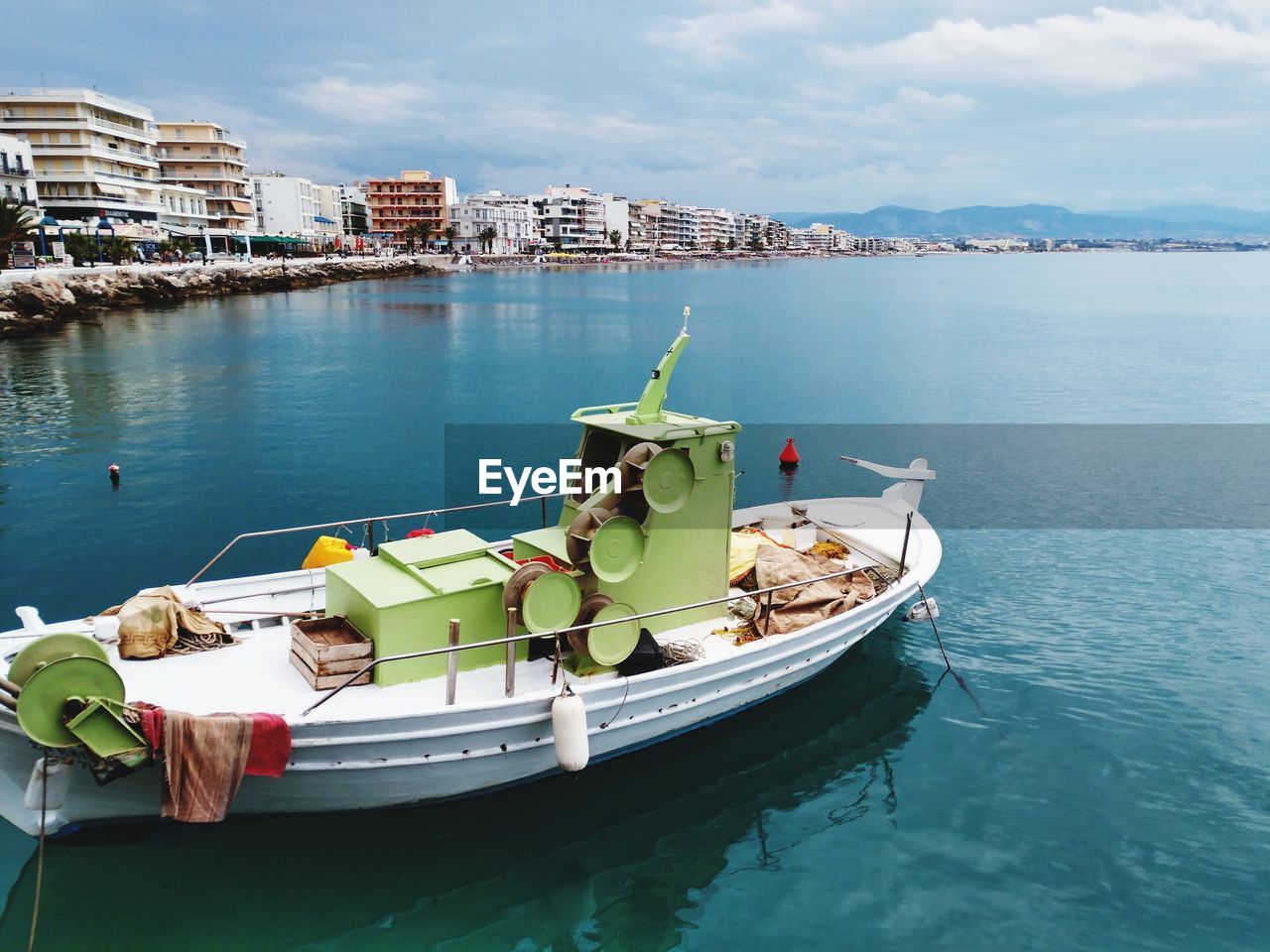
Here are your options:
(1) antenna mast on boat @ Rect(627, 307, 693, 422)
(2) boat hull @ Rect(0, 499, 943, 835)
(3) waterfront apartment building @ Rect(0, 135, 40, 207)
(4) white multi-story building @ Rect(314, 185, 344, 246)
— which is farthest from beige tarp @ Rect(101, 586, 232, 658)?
(4) white multi-story building @ Rect(314, 185, 344, 246)

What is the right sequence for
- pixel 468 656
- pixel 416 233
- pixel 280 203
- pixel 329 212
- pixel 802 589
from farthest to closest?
pixel 416 233 < pixel 329 212 < pixel 280 203 < pixel 802 589 < pixel 468 656

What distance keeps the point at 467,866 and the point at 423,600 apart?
9.64 feet

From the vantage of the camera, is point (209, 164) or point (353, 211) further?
point (353, 211)

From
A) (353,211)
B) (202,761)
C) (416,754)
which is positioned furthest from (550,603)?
(353,211)

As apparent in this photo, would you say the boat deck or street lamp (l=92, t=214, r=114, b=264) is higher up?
street lamp (l=92, t=214, r=114, b=264)

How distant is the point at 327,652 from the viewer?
29.8 feet

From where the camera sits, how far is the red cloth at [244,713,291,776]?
7941 millimetres

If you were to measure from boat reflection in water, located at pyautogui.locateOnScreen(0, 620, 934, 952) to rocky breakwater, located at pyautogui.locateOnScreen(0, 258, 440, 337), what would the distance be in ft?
178

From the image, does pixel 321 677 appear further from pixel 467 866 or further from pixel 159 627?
pixel 467 866

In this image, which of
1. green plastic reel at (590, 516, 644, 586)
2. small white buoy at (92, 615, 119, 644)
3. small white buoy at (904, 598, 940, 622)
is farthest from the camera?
small white buoy at (904, 598, 940, 622)

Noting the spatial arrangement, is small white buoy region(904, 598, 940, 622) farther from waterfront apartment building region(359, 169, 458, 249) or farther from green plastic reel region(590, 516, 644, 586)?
waterfront apartment building region(359, 169, 458, 249)

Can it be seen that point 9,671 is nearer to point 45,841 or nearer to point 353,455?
point 45,841

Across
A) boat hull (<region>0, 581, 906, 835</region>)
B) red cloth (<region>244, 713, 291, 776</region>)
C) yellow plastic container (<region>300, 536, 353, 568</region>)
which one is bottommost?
boat hull (<region>0, 581, 906, 835</region>)

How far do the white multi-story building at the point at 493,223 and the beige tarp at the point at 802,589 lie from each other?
17520 cm
